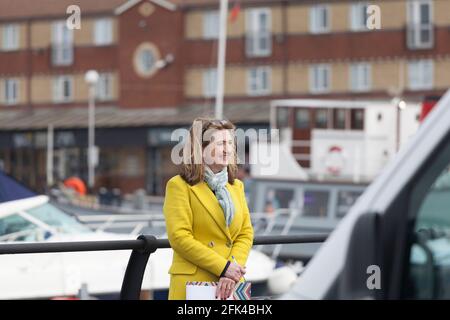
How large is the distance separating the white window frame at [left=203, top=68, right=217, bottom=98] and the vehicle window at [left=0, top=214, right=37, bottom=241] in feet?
130

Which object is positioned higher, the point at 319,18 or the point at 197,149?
the point at 319,18

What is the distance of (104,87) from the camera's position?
54.9 m

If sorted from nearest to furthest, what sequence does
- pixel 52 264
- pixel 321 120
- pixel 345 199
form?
pixel 52 264 → pixel 345 199 → pixel 321 120

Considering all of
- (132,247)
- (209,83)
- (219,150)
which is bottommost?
(132,247)

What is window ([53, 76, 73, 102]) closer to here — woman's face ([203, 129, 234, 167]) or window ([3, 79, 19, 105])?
window ([3, 79, 19, 105])

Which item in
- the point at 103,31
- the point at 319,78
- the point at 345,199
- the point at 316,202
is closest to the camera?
the point at 345,199

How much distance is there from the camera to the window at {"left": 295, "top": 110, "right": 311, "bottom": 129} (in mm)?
27203

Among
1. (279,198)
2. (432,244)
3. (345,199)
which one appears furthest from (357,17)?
(432,244)

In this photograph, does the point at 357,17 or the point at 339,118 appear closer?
the point at 339,118

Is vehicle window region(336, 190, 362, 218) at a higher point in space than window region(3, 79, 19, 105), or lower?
lower

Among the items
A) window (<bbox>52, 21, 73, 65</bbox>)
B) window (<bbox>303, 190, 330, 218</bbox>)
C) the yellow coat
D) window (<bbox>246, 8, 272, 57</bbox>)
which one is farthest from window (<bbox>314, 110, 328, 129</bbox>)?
window (<bbox>52, 21, 73, 65</bbox>)

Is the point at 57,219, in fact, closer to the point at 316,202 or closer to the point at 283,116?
the point at 316,202

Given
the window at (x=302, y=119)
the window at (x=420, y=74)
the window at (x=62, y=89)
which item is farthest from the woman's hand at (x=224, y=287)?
the window at (x=62, y=89)

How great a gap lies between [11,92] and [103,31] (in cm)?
522
